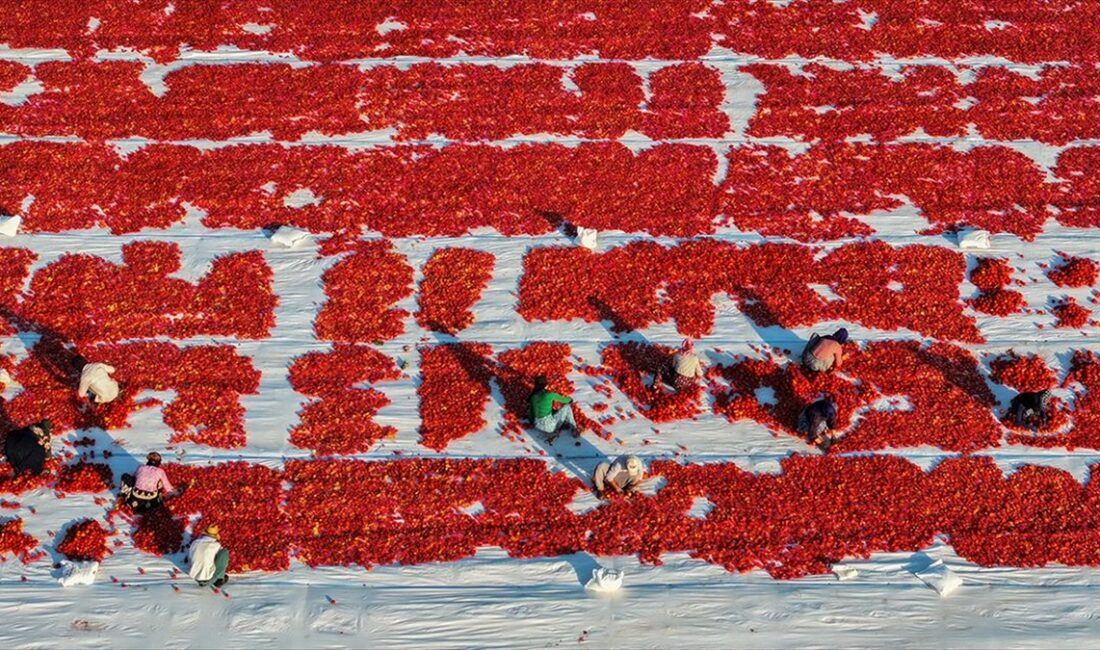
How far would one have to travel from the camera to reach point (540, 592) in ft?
45.0

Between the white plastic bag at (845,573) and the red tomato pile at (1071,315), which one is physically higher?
the red tomato pile at (1071,315)

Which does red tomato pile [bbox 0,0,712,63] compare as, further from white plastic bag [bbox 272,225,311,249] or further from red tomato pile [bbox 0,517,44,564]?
red tomato pile [bbox 0,517,44,564]

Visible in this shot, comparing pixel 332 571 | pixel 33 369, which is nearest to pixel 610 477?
pixel 332 571

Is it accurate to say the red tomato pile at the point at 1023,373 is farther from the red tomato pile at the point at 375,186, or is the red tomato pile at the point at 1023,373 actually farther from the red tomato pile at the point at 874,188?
the red tomato pile at the point at 375,186

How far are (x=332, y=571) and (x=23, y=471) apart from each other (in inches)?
219

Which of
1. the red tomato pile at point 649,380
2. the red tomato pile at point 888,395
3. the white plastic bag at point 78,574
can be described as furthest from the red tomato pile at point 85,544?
the red tomato pile at point 888,395

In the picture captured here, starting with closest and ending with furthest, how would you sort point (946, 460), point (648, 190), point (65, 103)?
1. point (946, 460)
2. point (648, 190)
3. point (65, 103)

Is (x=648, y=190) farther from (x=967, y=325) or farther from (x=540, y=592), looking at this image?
(x=540, y=592)

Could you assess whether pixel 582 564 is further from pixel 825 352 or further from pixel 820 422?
pixel 825 352

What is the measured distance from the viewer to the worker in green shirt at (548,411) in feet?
48.4

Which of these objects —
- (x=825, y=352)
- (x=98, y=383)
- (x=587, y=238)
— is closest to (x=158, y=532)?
(x=98, y=383)

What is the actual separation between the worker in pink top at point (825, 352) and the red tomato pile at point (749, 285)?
4.12 ft

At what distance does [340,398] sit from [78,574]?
496 cm

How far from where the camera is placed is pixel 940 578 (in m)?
13.7
